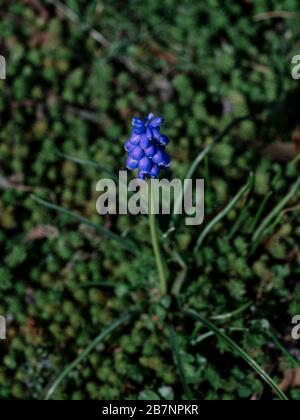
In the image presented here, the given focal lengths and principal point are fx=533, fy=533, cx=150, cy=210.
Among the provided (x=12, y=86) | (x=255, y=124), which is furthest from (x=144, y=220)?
(x=12, y=86)

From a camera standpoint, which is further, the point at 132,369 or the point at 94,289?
the point at 94,289

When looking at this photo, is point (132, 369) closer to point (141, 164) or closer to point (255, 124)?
point (141, 164)

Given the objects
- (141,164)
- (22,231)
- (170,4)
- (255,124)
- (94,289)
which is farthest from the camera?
(170,4)

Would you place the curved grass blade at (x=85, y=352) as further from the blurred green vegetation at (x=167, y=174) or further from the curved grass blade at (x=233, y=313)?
the curved grass blade at (x=233, y=313)

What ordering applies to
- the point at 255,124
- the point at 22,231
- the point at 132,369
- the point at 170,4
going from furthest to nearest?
the point at 170,4
the point at 255,124
the point at 22,231
the point at 132,369

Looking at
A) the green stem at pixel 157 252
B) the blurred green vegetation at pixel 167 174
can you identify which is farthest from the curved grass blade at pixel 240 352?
the green stem at pixel 157 252

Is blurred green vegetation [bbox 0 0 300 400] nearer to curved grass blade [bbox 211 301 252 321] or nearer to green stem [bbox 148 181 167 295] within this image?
curved grass blade [bbox 211 301 252 321]
